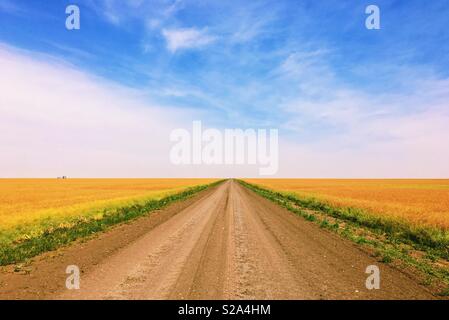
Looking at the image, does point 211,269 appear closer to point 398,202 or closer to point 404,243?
point 404,243

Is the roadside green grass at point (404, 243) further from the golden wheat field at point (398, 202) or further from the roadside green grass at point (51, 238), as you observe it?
the roadside green grass at point (51, 238)

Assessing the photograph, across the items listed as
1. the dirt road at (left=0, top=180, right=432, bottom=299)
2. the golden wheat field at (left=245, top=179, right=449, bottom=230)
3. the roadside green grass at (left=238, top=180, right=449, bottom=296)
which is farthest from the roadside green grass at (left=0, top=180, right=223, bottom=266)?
the golden wheat field at (left=245, top=179, right=449, bottom=230)

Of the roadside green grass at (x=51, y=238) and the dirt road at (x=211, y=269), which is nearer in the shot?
the dirt road at (x=211, y=269)

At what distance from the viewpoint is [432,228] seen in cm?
1395

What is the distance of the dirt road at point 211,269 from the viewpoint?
21.4ft

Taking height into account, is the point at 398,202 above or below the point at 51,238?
below

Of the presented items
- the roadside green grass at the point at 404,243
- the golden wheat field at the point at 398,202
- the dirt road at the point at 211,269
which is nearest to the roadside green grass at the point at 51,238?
the dirt road at the point at 211,269

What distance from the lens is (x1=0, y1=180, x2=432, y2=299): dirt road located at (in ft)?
21.4

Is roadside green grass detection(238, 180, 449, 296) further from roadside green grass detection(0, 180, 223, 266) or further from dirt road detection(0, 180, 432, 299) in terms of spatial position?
roadside green grass detection(0, 180, 223, 266)

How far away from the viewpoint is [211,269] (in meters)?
8.04

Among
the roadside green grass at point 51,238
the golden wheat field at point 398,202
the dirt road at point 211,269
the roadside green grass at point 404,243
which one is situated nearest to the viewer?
the dirt road at point 211,269

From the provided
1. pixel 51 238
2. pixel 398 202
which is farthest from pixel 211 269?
pixel 398 202
